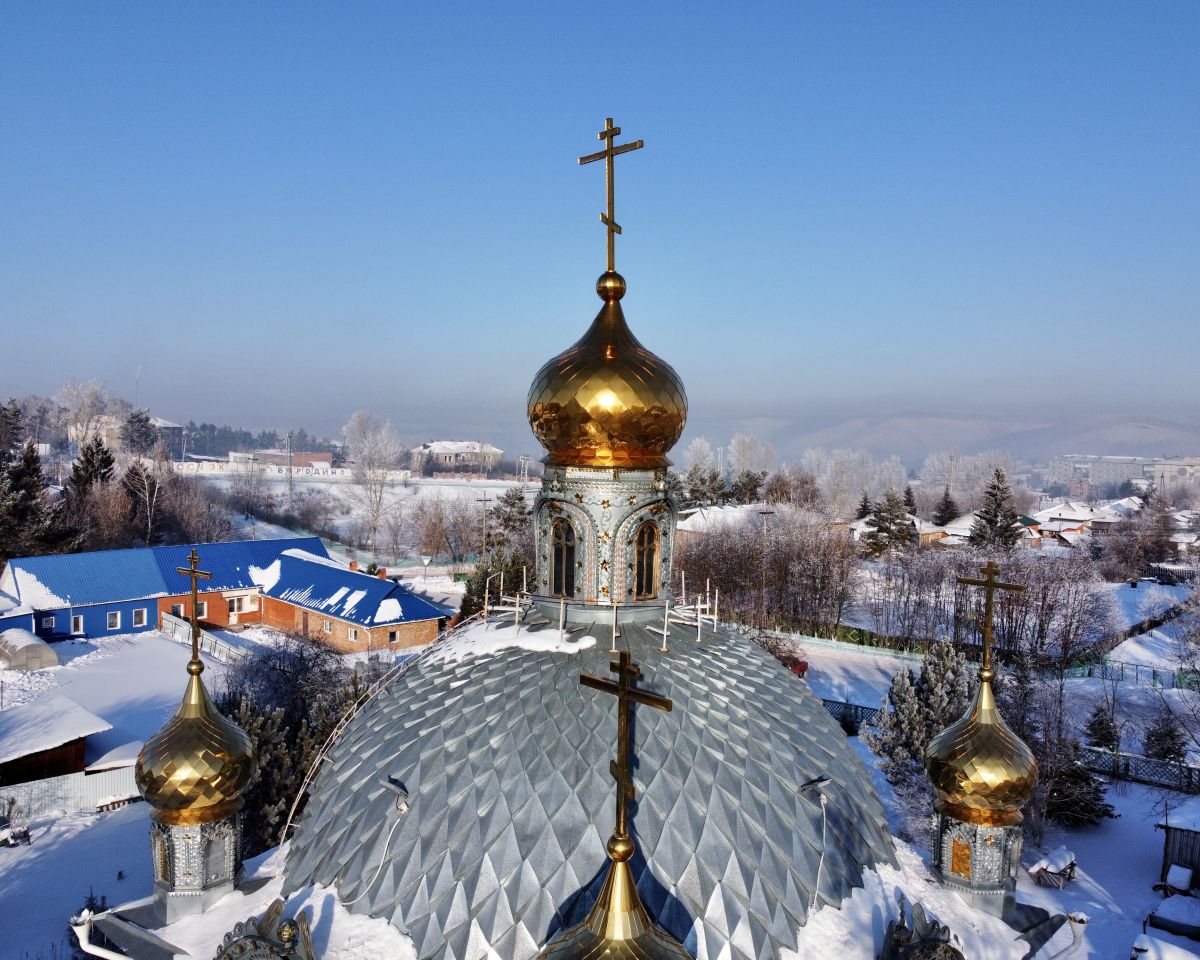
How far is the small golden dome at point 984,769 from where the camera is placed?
7.38 meters

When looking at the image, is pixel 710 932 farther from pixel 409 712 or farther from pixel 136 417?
pixel 136 417

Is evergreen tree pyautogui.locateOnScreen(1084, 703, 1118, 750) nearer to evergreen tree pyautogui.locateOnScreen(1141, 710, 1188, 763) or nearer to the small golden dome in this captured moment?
evergreen tree pyautogui.locateOnScreen(1141, 710, 1188, 763)

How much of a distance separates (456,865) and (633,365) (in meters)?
4.54

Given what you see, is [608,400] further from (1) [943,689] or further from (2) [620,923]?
(1) [943,689]

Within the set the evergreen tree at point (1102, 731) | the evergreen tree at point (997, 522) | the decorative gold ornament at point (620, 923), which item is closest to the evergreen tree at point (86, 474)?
the evergreen tree at point (1102, 731)

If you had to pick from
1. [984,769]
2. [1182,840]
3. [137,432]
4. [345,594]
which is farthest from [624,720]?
[137,432]

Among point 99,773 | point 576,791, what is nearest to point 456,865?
point 576,791

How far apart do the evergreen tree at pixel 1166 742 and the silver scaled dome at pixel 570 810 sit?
59.3 ft

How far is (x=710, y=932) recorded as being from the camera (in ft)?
17.3

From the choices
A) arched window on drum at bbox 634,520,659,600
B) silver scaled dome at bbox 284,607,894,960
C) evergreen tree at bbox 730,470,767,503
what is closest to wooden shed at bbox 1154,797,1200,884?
silver scaled dome at bbox 284,607,894,960

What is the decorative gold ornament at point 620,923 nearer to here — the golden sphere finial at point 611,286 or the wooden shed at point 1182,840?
the golden sphere finial at point 611,286

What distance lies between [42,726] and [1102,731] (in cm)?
2721

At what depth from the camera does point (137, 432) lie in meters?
69.9

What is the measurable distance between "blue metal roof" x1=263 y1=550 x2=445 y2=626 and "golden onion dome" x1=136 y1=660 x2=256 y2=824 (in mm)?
21330
